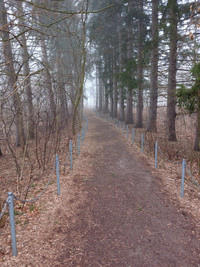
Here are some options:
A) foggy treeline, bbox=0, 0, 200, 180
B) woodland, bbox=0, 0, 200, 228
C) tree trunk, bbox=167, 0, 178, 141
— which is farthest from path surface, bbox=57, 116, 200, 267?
tree trunk, bbox=167, 0, 178, 141

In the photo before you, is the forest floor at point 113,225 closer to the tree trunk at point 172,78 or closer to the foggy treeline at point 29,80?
the foggy treeline at point 29,80

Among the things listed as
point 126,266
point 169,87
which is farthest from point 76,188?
point 169,87

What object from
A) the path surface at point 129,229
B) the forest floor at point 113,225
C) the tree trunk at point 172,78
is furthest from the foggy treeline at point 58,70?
the path surface at point 129,229

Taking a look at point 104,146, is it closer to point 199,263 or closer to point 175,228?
point 175,228

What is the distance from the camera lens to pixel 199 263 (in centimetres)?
313

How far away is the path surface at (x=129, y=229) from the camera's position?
10.7 ft

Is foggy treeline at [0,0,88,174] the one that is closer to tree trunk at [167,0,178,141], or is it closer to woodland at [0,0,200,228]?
woodland at [0,0,200,228]

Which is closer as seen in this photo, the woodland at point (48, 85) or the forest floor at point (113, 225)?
the forest floor at point (113, 225)

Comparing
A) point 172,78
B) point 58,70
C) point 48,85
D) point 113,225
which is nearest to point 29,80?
point 48,85

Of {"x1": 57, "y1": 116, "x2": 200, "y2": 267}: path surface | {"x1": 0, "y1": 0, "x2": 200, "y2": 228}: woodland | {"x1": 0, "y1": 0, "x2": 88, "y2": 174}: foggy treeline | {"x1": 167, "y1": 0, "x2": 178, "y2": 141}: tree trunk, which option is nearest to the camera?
{"x1": 57, "y1": 116, "x2": 200, "y2": 267}: path surface

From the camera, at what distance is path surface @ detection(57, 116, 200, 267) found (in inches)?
128

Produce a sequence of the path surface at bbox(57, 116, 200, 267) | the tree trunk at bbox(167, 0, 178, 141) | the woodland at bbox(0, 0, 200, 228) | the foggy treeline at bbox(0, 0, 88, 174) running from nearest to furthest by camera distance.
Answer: the path surface at bbox(57, 116, 200, 267), the foggy treeline at bbox(0, 0, 88, 174), the woodland at bbox(0, 0, 200, 228), the tree trunk at bbox(167, 0, 178, 141)

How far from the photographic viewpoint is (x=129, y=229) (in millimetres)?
4039

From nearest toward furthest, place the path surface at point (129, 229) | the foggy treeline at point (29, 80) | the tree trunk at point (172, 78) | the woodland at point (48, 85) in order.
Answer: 1. the path surface at point (129, 229)
2. the foggy treeline at point (29, 80)
3. the woodland at point (48, 85)
4. the tree trunk at point (172, 78)
